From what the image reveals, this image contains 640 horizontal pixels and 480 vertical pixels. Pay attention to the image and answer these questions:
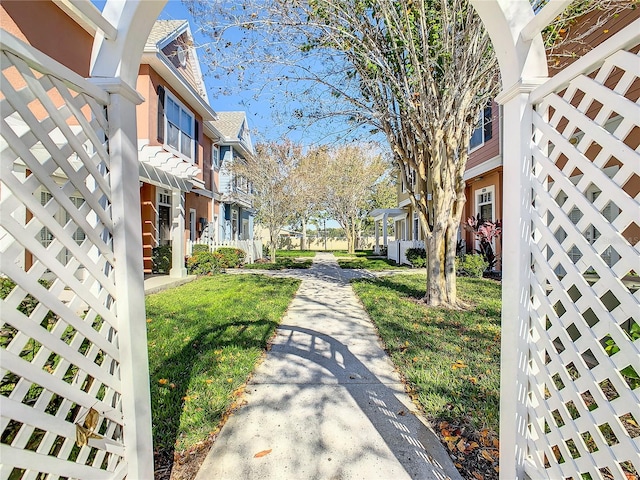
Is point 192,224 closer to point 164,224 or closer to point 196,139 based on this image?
point 164,224

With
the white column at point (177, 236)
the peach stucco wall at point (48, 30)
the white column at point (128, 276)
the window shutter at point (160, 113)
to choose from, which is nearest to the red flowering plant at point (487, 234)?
the white column at point (177, 236)

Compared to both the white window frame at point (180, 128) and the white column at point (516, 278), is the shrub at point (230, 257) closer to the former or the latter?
the white window frame at point (180, 128)

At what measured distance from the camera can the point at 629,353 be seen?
130 cm

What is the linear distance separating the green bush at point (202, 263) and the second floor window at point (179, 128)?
353 cm

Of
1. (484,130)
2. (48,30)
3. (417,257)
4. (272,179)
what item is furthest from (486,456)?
(272,179)

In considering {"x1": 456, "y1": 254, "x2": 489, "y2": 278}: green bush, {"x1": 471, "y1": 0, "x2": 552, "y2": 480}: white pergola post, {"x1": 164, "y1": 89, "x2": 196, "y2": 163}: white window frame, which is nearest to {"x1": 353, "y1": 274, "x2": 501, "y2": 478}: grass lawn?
{"x1": 471, "y1": 0, "x2": 552, "y2": 480}: white pergola post

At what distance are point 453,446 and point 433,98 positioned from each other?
5106 millimetres

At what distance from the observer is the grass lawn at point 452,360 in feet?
8.50

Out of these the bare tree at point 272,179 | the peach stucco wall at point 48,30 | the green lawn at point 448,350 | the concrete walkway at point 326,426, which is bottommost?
the concrete walkway at point 326,426

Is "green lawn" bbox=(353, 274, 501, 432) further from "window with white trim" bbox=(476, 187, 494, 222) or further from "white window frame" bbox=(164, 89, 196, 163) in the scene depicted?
"white window frame" bbox=(164, 89, 196, 163)

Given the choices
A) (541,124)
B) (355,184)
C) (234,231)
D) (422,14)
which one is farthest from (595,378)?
(355,184)

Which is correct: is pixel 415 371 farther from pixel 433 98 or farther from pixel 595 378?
pixel 433 98

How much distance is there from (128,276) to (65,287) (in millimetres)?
308

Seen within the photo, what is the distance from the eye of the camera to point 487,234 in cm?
1005
